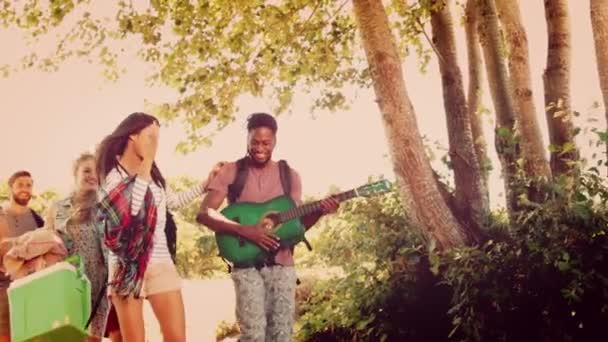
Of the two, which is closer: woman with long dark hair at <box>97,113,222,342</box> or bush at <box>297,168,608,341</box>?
woman with long dark hair at <box>97,113,222,342</box>

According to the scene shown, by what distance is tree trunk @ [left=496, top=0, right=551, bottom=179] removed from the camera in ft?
20.9

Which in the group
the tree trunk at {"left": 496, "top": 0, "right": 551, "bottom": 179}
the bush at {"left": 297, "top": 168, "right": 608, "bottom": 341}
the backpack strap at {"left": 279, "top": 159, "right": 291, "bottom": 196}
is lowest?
the bush at {"left": 297, "top": 168, "right": 608, "bottom": 341}

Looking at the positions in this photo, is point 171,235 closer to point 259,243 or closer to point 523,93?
point 259,243

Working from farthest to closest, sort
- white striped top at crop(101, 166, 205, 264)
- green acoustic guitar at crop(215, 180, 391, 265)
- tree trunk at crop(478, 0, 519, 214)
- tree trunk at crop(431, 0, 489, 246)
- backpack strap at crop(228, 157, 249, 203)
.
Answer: tree trunk at crop(431, 0, 489, 246) → tree trunk at crop(478, 0, 519, 214) → backpack strap at crop(228, 157, 249, 203) → green acoustic guitar at crop(215, 180, 391, 265) → white striped top at crop(101, 166, 205, 264)

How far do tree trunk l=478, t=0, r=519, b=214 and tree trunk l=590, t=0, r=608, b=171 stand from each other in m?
0.98

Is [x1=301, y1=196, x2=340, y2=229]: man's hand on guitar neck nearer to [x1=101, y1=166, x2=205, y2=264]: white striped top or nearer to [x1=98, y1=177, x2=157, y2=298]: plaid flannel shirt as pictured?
[x1=101, y1=166, x2=205, y2=264]: white striped top

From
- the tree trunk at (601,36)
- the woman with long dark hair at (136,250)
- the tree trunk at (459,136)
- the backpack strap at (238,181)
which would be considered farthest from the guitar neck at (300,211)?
the tree trunk at (601,36)

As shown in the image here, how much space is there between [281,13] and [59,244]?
510 centimetres

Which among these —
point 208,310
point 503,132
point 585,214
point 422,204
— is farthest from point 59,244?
point 208,310

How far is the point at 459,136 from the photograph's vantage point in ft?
25.0

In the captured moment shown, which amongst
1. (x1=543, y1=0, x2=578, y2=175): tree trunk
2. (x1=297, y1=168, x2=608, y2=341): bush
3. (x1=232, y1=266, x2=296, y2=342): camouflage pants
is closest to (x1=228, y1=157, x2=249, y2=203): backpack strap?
(x1=232, y1=266, x2=296, y2=342): camouflage pants

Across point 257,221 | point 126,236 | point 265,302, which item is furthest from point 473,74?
point 126,236

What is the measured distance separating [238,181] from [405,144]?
1.86 metres

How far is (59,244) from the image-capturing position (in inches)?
166
